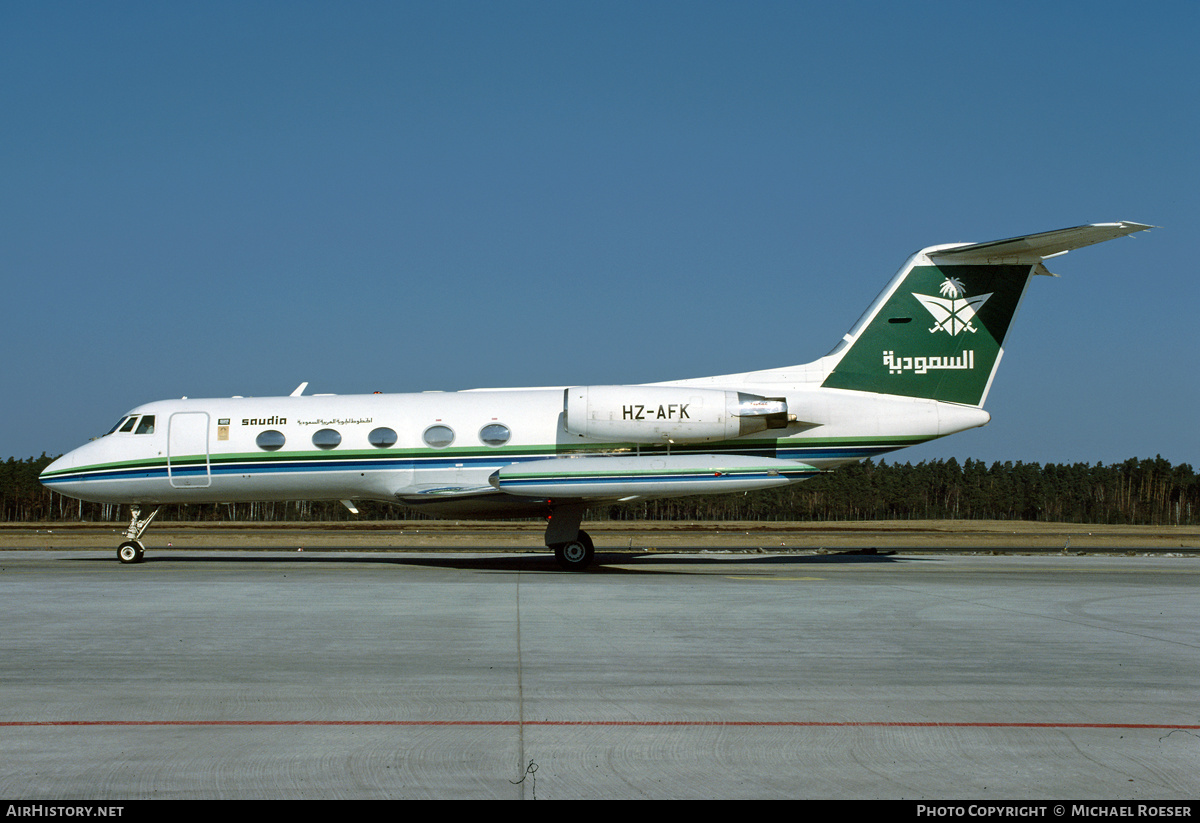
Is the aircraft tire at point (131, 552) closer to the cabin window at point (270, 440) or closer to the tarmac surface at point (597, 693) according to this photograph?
the cabin window at point (270, 440)

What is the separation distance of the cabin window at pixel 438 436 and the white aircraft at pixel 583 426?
28 millimetres

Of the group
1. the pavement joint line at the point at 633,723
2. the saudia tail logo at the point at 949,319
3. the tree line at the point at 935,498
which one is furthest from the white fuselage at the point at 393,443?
the tree line at the point at 935,498

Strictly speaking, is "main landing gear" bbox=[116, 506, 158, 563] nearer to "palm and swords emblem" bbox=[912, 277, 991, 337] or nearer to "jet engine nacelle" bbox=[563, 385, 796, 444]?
"jet engine nacelle" bbox=[563, 385, 796, 444]

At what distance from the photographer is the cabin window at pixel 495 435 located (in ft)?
65.6

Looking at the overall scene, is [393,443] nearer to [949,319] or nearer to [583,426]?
[583,426]

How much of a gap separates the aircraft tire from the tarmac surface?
6.08 m

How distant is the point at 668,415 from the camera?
19438mm

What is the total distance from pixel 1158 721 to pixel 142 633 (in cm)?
925

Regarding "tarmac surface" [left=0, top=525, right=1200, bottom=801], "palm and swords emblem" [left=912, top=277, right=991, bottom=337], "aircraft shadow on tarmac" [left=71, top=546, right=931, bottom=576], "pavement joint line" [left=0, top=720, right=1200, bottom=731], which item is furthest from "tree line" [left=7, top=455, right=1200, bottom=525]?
"pavement joint line" [left=0, top=720, right=1200, bottom=731]

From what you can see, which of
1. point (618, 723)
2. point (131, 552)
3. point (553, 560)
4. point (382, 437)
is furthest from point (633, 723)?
point (131, 552)

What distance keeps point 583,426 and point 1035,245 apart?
966 centimetres

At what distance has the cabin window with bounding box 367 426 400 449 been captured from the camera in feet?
66.4

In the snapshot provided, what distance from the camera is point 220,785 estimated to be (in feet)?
16.4

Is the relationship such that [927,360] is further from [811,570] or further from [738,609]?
[738,609]
